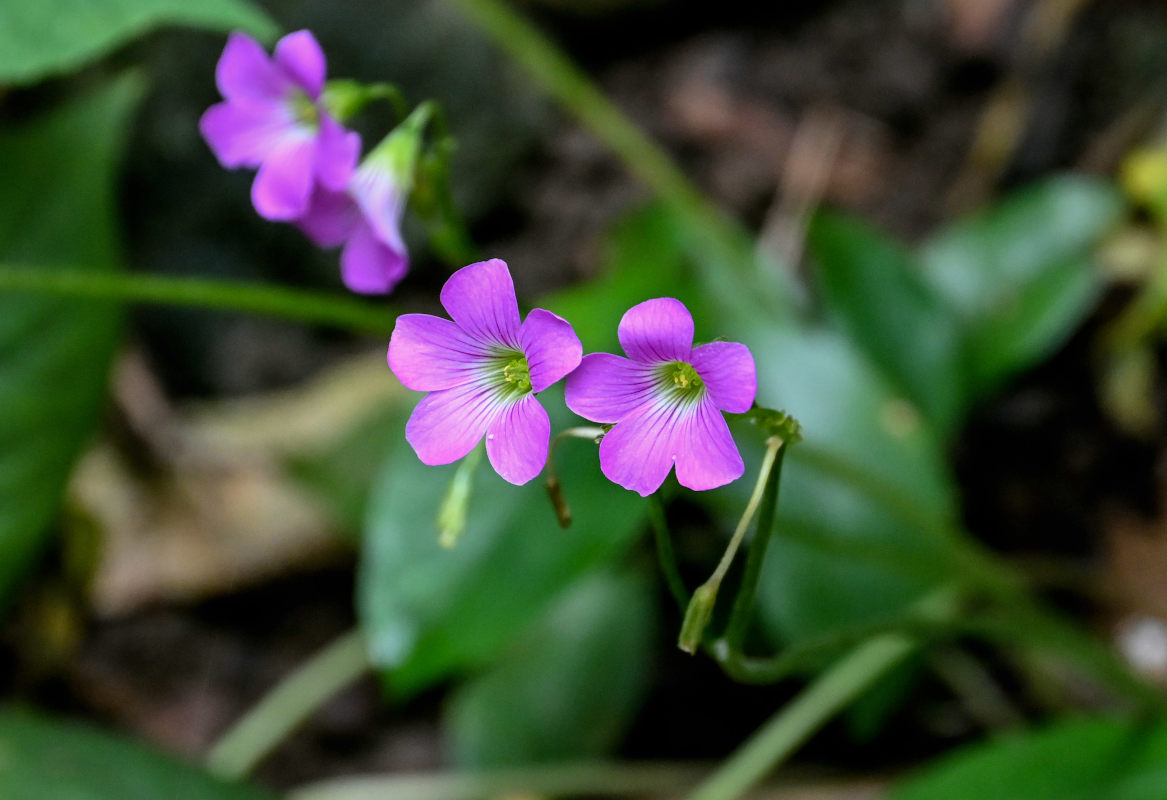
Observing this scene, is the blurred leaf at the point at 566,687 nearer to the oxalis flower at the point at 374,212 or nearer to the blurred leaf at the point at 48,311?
the blurred leaf at the point at 48,311

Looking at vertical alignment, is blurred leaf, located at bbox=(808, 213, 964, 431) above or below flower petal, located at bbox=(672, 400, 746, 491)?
below

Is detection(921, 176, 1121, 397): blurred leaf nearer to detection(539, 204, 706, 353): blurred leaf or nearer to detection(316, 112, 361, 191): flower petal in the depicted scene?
detection(539, 204, 706, 353): blurred leaf

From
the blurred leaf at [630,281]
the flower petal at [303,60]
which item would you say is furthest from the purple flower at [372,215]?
the blurred leaf at [630,281]

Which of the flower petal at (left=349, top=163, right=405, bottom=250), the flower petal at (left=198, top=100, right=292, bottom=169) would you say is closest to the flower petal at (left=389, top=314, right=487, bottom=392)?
the flower petal at (left=349, top=163, right=405, bottom=250)

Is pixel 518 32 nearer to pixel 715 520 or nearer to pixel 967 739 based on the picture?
pixel 715 520

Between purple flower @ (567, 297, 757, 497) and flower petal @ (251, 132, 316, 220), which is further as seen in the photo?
flower petal @ (251, 132, 316, 220)

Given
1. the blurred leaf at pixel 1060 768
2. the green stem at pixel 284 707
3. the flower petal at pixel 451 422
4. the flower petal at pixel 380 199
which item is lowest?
the green stem at pixel 284 707

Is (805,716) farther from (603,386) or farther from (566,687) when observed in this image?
(603,386)

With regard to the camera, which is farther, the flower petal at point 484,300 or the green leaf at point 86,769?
the green leaf at point 86,769
